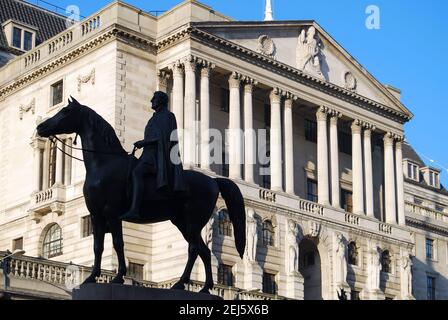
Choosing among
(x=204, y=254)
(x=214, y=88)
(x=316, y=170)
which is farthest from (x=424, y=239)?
(x=204, y=254)

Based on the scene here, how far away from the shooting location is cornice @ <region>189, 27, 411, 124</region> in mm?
60219

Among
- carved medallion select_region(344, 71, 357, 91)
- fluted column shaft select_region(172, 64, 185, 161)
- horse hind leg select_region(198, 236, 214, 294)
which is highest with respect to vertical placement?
carved medallion select_region(344, 71, 357, 91)

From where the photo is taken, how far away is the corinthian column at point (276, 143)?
6278cm

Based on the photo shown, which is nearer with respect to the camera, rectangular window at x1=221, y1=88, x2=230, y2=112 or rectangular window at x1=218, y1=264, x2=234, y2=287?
rectangular window at x1=218, y1=264, x2=234, y2=287

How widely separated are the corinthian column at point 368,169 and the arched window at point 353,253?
10.00 ft

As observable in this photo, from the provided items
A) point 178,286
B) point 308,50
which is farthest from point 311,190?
point 178,286

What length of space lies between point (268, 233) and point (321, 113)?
1080 centimetres

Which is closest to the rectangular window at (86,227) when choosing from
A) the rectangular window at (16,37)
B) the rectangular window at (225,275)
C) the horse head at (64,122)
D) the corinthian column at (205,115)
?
the corinthian column at (205,115)

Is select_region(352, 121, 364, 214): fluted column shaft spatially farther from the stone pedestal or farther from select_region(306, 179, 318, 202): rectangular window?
the stone pedestal

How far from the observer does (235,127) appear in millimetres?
61219

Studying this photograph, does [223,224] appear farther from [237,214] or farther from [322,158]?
[237,214]

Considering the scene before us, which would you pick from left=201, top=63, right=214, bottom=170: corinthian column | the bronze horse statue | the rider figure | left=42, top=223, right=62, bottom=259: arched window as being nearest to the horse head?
the bronze horse statue

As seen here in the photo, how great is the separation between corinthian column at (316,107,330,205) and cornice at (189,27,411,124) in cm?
185

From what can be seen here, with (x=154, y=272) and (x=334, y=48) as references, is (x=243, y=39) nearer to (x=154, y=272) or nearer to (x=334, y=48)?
(x=334, y=48)
